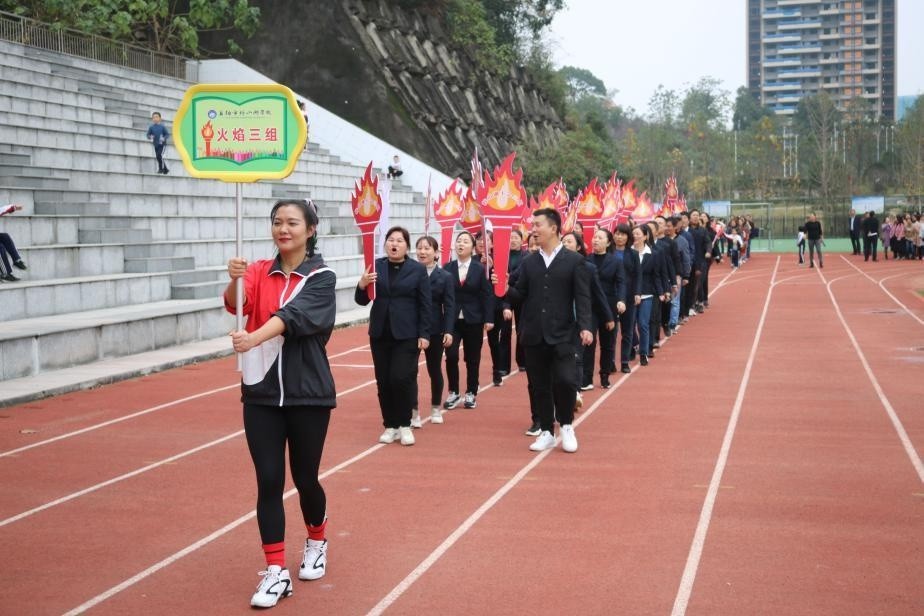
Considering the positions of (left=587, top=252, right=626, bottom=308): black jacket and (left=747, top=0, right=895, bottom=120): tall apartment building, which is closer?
(left=587, top=252, right=626, bottom=308): black jacket

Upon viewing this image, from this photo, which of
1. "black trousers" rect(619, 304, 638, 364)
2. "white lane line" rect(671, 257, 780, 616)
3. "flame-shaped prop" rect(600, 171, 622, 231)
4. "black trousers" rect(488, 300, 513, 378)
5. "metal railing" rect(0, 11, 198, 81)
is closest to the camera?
"white lane line" rect(671, 257, 780, 616)

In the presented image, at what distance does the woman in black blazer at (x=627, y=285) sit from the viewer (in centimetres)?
1555

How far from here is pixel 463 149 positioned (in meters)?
48.5

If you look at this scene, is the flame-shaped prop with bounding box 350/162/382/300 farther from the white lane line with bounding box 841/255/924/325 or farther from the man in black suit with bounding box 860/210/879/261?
the man in black suit with bounding box 860/210/879/261

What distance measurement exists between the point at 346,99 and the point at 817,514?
119ft

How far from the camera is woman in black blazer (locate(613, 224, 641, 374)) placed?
1555cm

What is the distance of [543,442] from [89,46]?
80.5 feet

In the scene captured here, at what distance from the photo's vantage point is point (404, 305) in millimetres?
10531

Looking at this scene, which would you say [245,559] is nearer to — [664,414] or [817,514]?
[817,514]

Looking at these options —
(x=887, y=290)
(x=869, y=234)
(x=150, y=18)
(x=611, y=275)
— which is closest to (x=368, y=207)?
(x=611, y=275)

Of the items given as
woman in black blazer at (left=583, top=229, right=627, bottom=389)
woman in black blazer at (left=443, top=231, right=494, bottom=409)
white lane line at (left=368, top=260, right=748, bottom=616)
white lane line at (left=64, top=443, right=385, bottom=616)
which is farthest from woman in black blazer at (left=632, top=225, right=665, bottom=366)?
white lane line at (left=64, top=443, right=385, bottom=616)

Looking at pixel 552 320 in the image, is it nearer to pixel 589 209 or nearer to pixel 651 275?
pixel 651 275

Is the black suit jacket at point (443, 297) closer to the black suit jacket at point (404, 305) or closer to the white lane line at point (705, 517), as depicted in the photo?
the black suit jacket at point (404, 305)

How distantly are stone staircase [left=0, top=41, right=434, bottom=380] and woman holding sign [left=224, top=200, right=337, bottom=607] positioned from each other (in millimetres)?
8535
